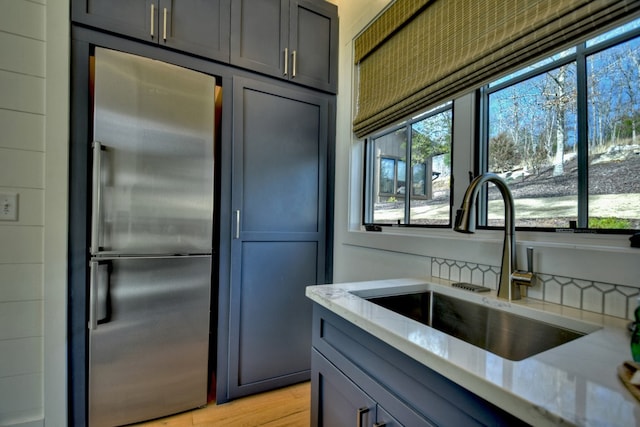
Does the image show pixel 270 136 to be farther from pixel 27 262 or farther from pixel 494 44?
pixel 27 262

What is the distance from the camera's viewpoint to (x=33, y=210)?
1.34 meters

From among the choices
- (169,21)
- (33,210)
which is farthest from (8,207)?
(169,21)

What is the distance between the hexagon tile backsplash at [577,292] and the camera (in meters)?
0.76

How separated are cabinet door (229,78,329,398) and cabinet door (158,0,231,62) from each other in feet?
0.72

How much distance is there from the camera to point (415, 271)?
140 cm

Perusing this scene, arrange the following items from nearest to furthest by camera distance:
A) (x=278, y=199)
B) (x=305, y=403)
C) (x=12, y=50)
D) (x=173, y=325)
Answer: (x=12, y=50) < (x=173, y=325) < (x=305, y=403) < (x=278, y=199)

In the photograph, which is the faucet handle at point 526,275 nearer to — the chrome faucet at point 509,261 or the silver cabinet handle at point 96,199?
the chrome faucet at point 509,261

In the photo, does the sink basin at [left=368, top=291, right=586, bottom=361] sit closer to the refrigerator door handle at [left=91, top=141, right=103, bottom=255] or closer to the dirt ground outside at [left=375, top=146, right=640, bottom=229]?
the dirt ground outside at [left=375, top=146, right=640, bottom=229]

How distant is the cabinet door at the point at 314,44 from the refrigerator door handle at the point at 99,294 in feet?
5.05

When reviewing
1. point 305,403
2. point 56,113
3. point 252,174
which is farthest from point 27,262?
point 305,403

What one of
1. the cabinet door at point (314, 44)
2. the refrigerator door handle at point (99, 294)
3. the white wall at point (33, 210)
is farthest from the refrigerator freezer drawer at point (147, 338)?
the cabinet door at point (314, 44)

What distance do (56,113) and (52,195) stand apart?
38 cm

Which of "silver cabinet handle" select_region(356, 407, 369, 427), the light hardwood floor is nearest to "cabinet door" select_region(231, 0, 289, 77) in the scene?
"silver cabinet handle" select_region(356, 407, 369, 427)

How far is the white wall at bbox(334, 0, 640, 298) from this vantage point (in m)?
0.82
